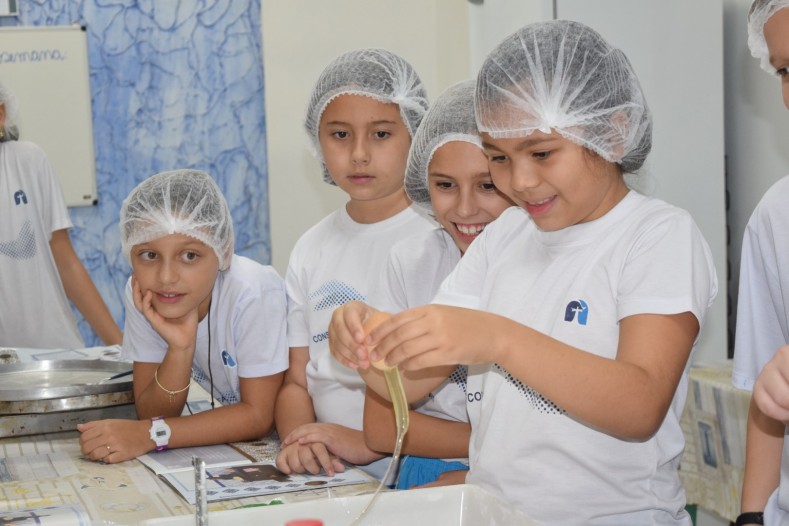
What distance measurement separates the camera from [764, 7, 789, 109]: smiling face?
1.30m

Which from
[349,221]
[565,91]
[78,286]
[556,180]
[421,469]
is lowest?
[421,469]

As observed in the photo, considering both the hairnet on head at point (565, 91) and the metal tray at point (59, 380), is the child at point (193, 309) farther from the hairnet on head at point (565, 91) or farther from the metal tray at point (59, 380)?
the hairnet on head at point (565, 91)

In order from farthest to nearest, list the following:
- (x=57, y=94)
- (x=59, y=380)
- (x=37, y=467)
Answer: (x=57, y=94) < (x=59, y=380) < (x=37, y=467)

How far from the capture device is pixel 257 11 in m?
4.33

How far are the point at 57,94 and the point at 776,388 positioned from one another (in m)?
3.76

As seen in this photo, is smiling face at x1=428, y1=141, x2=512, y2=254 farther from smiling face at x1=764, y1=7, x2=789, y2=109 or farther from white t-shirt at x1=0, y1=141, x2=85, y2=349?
white t-shirt at x1=0, y1=141, x2=85, y2=349

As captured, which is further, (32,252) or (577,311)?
(32,252)

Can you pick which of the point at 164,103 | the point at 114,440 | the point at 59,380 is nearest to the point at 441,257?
the point at 114,440

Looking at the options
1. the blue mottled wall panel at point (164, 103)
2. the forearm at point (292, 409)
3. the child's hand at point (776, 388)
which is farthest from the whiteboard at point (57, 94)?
the child's hand at point (776, 388)

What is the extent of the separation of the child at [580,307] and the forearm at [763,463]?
0.11 m

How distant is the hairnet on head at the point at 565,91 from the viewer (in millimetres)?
1412

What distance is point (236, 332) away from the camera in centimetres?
209

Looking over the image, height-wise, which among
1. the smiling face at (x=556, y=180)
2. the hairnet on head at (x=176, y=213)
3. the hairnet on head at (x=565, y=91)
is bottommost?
the hairnet on head at (x=176, y=213)

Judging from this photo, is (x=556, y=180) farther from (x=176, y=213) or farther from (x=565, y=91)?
(x=176, y=213)
